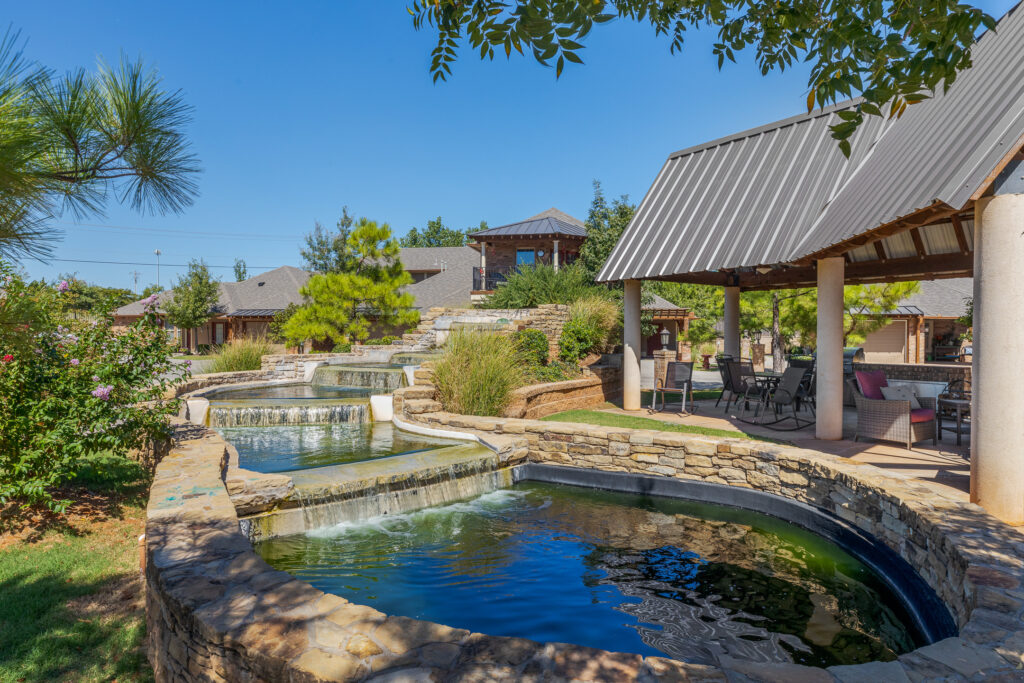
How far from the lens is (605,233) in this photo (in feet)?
68.5

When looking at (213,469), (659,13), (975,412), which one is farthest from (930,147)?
(213,469)

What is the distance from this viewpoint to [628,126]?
11758 mm

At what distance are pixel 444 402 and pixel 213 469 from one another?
4607 mm

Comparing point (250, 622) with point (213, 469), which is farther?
point (213, 469)

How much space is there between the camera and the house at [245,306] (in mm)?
33031

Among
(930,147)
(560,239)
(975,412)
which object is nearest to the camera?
(975,412)

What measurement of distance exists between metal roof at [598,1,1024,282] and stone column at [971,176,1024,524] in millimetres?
334

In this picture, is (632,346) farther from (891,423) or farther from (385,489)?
(385,489)

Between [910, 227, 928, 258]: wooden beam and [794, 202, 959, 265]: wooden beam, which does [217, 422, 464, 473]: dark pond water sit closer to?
[794, 202, 959, 265]: wooden beam

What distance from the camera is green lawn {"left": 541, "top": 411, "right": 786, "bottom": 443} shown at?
27.2ft

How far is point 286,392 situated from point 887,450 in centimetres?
1114

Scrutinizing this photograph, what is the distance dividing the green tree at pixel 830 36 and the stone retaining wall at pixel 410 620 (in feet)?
7.24

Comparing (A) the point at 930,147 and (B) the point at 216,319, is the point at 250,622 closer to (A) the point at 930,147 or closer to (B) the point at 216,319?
(A) the point at 930,147

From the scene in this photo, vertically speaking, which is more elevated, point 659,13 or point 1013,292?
point 659,13
